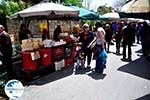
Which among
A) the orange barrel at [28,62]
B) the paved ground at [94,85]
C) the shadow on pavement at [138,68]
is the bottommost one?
the shadow on pavement at [138,68]

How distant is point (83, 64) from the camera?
44.8 feet

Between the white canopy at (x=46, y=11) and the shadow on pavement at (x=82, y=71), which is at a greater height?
the white canopy at (x=46, y=11)

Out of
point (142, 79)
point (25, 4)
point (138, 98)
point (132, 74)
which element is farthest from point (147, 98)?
point (25, 4)

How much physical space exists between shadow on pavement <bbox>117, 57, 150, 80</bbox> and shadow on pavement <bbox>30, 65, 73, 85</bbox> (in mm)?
2177

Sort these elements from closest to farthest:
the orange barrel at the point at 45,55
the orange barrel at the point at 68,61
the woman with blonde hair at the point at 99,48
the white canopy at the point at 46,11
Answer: the woman with blonde hair at the point at 99,48
the orange barrel at the point at 45,55
the white canopy at the point at 46,11
the orange barrel at the point at 68,61

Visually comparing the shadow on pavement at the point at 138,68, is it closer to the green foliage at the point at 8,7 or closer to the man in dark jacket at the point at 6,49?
the man in dark jacket at the point at 6,49

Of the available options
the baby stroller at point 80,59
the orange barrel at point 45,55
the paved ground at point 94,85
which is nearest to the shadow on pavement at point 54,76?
the paved ground at point 94,85

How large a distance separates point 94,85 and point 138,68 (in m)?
3.60

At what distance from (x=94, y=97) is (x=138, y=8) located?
3297 mm

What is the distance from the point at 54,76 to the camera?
41.1ft

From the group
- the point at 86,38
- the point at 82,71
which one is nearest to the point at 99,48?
the point at 86,38

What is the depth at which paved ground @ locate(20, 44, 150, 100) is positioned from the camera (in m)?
9.55

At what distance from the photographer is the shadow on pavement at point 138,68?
12.6 meters

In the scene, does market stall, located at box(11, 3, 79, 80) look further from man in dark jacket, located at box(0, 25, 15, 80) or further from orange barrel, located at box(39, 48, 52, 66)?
man in dark jacket, located at box(0, 25, 15, 80)
